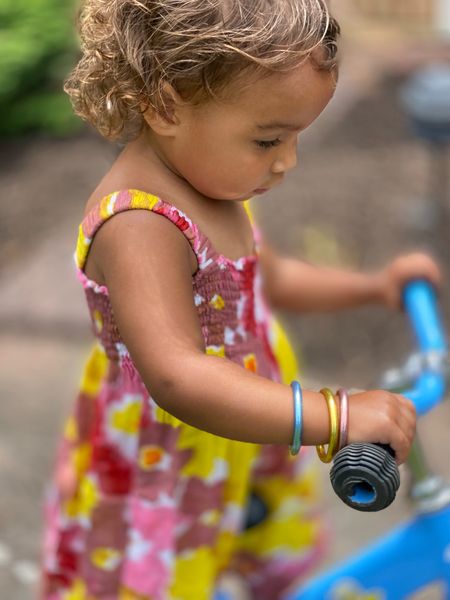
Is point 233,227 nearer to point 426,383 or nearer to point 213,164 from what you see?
point 213,164

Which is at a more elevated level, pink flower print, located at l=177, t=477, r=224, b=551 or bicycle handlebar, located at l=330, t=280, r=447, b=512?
pink flower print, located at l=177, t=477, r=224, b=551

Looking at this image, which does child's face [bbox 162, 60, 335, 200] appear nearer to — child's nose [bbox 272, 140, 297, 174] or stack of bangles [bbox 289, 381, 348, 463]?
child's nose [bbox 272, 140, 297, 174]

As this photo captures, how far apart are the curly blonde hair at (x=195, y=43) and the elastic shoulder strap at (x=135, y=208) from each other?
0.13 metres

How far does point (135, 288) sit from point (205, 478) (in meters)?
0.55

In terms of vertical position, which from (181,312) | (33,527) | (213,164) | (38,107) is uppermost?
(38,107)

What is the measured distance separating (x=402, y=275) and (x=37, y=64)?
3.72 m

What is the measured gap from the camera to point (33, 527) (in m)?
3.06

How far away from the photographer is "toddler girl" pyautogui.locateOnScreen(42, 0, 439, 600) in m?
1.45

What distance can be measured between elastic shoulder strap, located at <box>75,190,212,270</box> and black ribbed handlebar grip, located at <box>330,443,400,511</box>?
45 centimetres

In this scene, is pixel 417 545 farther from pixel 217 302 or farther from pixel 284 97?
pixel 284 97

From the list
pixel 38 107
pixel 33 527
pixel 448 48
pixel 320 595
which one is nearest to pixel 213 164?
pixel 320 595

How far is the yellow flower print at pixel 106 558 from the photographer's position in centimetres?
200

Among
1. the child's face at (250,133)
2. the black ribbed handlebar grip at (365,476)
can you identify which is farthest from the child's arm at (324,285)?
the black ribbed handlebar grip at (365,476)

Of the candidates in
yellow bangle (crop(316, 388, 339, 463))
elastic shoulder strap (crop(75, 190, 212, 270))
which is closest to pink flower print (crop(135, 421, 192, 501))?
elastic shoulder strap (crop(75, 190, 212, 270))
